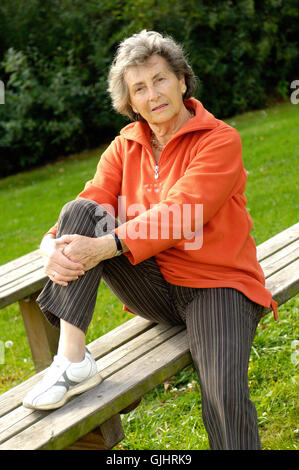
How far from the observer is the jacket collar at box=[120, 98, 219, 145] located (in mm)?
2576

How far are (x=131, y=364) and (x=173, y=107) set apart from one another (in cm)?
115

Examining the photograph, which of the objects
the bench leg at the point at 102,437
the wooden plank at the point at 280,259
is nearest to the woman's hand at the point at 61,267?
the bench leg at the point at 102,437

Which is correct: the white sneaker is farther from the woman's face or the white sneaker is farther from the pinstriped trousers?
the woman's face

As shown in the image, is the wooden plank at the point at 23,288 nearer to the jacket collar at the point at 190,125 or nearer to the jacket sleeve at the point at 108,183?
the jacket sleeve at the point at 108,183

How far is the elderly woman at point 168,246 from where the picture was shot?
2156 mm

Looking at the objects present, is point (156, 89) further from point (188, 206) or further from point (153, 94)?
point (188, 206)

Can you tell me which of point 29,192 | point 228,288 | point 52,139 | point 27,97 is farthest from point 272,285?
point 52,139

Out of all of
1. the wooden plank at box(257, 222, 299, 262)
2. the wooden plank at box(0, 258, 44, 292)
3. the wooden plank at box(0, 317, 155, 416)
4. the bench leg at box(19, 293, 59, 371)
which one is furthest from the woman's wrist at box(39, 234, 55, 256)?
the wooden plank at box(257, 222, 299, 262)

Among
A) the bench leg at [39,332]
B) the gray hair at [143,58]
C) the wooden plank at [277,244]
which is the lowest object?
the bench leg at [39,332]

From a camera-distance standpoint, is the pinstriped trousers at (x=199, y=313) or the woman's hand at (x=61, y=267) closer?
the pinstriped trousers at (x=199, y=313)

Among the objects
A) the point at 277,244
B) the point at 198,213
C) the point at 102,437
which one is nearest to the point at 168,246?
the point at 198,213

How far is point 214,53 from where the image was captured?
11.0 meters

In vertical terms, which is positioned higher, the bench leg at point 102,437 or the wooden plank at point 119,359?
the wooden plank at point 119,359
